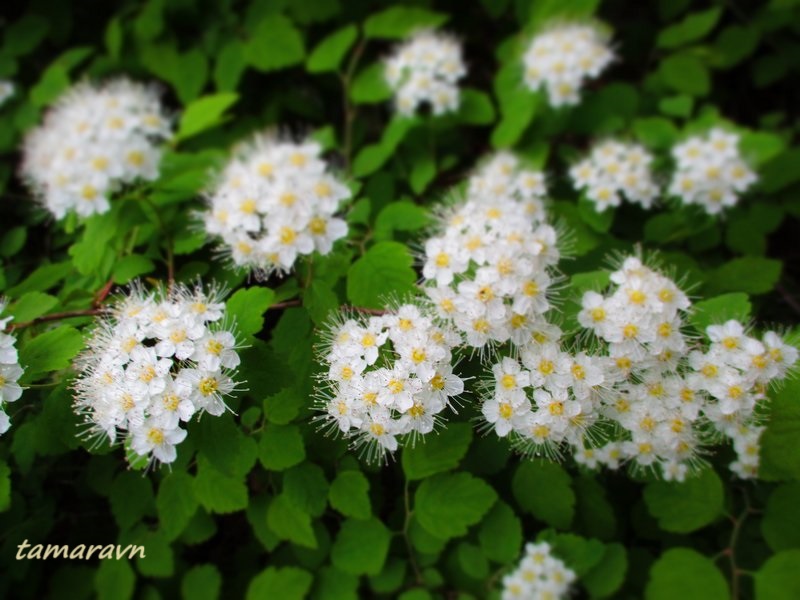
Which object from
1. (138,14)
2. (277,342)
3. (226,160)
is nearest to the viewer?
(277,342)

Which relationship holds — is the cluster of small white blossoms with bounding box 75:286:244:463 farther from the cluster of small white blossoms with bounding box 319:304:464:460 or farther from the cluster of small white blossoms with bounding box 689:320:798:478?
the cluster of small white blossoms with bounding box 689:320:798:478

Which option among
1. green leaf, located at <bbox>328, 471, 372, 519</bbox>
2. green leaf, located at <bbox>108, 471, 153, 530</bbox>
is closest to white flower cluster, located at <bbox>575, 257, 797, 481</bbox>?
green leaf, located at <bbox>328, 471, 372, 519</bbox>

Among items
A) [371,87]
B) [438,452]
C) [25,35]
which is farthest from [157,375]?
[25,35]

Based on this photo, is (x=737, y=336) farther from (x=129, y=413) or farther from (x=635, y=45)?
(x=635, y=45)

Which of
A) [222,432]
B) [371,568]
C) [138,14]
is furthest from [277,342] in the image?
[138,14]

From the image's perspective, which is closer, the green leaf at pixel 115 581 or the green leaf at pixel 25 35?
the green leaf at pixel 115 581

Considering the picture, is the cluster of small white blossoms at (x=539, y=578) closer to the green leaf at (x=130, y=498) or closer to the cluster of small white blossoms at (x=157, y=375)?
the cluster of small white blossoms at (x=157, y=375)

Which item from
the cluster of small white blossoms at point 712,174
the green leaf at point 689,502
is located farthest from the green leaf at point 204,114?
the green leaf at point 689,502
